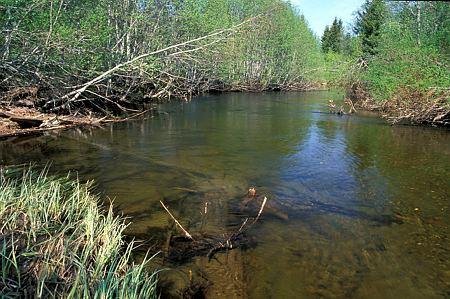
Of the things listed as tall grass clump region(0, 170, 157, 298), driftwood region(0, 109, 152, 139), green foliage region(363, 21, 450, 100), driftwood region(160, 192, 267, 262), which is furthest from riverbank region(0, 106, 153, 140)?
green foliage region(363, 21, 450, 100)

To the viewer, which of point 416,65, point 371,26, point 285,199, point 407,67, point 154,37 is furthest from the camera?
point 371,26

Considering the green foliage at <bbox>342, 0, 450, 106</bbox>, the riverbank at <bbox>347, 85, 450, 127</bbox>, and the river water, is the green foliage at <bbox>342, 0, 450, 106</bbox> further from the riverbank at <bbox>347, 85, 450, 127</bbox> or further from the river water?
the river water

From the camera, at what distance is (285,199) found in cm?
898

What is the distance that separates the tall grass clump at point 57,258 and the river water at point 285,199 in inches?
40.1

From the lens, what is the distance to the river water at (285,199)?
5641 millimetres

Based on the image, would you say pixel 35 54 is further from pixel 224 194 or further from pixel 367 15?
pixel 367 15

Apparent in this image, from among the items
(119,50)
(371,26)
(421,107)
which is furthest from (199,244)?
(371,26)

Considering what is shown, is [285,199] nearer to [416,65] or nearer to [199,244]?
[199,244]

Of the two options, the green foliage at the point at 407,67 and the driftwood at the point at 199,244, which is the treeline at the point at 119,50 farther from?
the driftwood at the point at 199,244

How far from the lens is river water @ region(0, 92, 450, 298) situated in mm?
5641

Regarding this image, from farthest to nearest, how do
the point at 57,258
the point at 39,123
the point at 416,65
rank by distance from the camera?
the point at 416,65 < the point at 39,123 < the point at 57,258

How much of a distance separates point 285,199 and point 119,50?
22.2 metres

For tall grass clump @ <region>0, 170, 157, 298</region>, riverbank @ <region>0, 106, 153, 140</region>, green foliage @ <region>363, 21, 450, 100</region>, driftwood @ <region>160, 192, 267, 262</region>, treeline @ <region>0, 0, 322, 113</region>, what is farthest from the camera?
green foliage @ <region>363, 21, 450, 100</region>

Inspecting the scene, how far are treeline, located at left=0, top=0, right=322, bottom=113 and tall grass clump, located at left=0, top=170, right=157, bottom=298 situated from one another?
10.0 m
